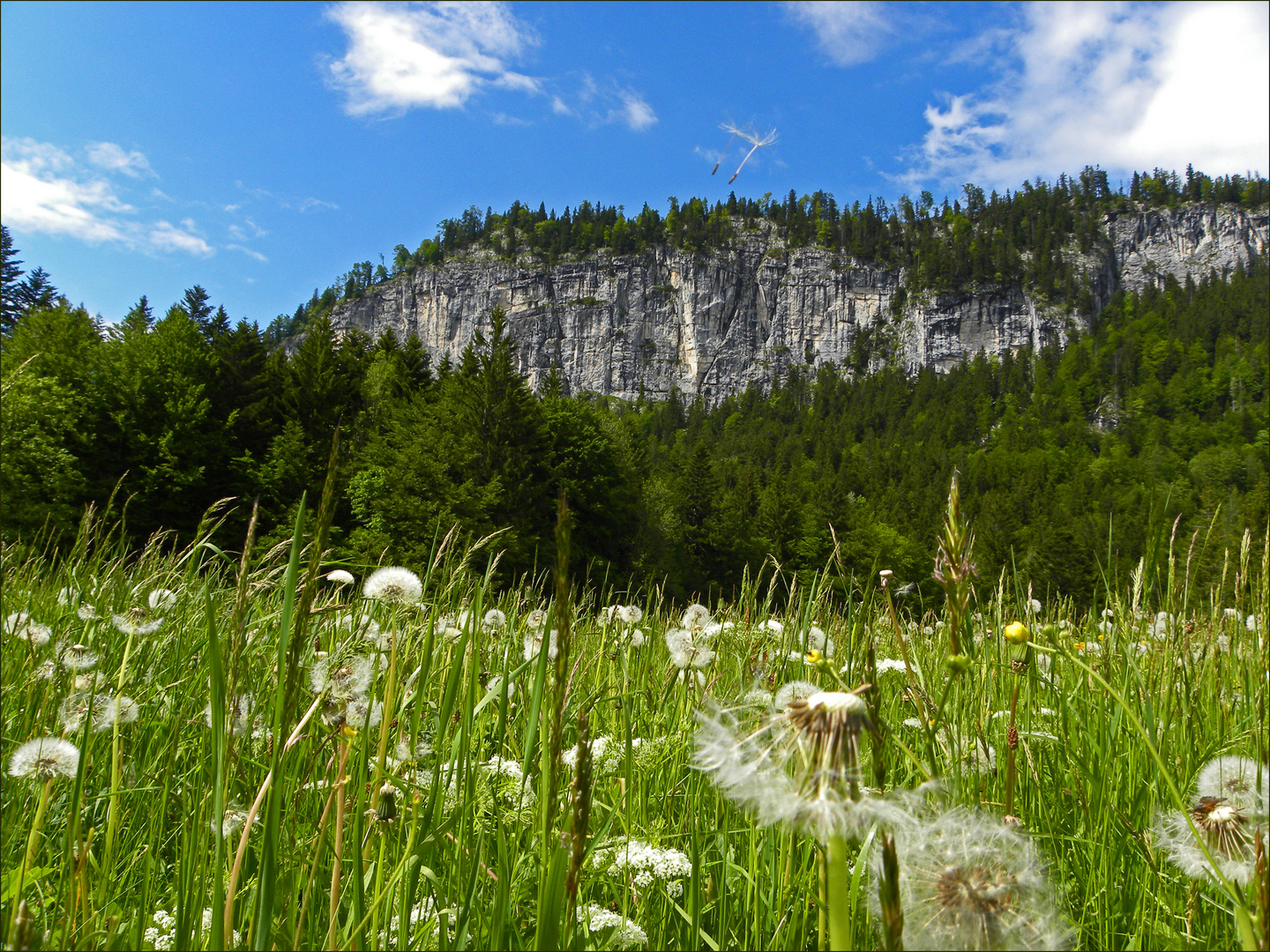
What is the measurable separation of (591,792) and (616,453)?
39768 millimetres

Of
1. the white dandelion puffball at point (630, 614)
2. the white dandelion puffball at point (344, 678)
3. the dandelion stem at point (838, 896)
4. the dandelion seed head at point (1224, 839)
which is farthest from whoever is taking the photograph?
the white dandelion puffball at point (630, 614)

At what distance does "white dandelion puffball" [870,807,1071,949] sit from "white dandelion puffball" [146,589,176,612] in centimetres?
256

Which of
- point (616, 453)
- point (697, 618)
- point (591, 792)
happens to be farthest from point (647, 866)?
point (616, 453)

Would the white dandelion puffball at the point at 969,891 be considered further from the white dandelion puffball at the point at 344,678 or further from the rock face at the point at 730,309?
the rock face at the point at 730,309

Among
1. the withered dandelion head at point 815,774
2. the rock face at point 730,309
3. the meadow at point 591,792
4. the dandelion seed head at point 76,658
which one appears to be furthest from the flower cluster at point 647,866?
the rock face at point 730,309

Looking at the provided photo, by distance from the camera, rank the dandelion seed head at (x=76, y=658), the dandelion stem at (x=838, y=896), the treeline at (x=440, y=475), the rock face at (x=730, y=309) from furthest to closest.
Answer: the rock face at (x=730, y=309) < the treeline at (x=440, y=475) < the dandelion seed head at (x=76, y=658) < the dandelion stem at (x=838, y=896)

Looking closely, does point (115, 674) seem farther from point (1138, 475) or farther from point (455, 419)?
point (1138, 475)

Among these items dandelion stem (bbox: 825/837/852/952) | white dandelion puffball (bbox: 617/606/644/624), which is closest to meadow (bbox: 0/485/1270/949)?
dandelion stem (bbox: 825/837/852/952)

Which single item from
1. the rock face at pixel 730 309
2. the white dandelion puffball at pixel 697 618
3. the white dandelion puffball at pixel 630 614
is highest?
the rock face at pixel 730 309

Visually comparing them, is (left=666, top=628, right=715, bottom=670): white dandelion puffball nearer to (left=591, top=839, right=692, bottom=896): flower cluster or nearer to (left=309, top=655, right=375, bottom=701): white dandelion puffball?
(left=591, top=839, right=692, bottom=896): flower cluster

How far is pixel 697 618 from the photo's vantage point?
275 centimetres

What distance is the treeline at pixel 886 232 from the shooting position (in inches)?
6166

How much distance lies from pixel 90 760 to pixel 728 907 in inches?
59.8

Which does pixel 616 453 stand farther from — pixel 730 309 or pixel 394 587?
pixel 730 309
